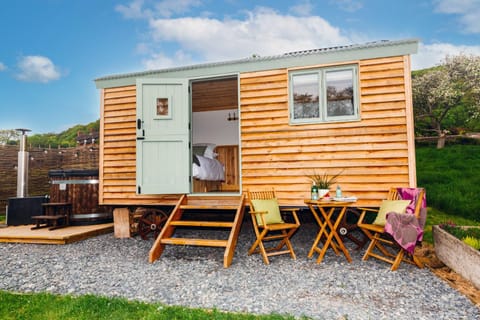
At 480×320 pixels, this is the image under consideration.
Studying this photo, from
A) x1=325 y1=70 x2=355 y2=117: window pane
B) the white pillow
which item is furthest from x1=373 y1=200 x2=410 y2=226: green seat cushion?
the white pillow

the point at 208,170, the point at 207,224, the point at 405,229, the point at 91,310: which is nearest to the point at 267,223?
the point at 207,224

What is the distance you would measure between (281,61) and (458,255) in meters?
3.51

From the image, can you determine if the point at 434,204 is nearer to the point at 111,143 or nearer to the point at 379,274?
the point at 379,274

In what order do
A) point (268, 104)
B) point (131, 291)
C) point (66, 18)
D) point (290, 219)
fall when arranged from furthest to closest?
point (66, 18), point (290, 219), point (268, 104), point (131, 291)

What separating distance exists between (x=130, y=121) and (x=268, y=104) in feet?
8.28

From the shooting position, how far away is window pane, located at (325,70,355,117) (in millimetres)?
4750

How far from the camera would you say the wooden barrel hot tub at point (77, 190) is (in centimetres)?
631

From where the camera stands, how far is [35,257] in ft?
14.9

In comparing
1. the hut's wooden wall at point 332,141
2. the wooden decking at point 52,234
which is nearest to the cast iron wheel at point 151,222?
the wooden decking at point 52,234

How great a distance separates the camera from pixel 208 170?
22.9 feet

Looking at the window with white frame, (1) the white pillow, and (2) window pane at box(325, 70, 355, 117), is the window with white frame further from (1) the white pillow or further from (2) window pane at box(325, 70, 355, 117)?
(1) the white pillow

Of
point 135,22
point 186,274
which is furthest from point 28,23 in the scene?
point 186,274

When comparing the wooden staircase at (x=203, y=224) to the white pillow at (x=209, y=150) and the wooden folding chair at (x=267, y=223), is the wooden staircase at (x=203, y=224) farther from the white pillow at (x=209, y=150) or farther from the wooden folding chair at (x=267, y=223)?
the white pillow at (x=209, y=150)

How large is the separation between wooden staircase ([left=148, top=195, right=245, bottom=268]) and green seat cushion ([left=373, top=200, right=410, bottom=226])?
190 centimetres
